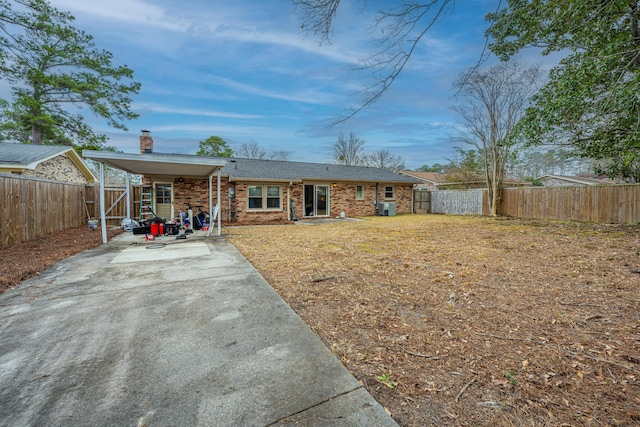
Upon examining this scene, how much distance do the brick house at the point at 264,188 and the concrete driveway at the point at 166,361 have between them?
16.5ft

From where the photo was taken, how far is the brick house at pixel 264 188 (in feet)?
31.0

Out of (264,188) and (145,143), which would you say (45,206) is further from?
(264,188)

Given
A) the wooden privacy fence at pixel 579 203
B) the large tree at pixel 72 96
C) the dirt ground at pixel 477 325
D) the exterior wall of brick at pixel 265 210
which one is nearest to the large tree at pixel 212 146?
the large tree at pixel 72 96

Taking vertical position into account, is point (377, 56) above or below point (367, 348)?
above

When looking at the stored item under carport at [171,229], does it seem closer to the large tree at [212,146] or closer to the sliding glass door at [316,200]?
the sliding glass door at [316,200]

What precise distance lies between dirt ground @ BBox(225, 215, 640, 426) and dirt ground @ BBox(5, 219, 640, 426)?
0.01 meters

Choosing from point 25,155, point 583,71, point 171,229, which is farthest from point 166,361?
point 25,155

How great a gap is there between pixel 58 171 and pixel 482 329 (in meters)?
17.3

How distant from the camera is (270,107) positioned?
18.1 meters

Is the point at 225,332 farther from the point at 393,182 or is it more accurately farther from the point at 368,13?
the point at 393,182

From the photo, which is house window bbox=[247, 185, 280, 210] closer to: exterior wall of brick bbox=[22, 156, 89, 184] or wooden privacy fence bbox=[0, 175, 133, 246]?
wooden privacy fence bbox=[0, 175, 133, 246]

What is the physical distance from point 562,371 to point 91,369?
3.33 metres

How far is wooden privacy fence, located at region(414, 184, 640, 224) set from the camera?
10.4 meters

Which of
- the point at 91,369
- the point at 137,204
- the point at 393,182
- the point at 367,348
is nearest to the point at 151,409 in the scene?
the point at 91,369
